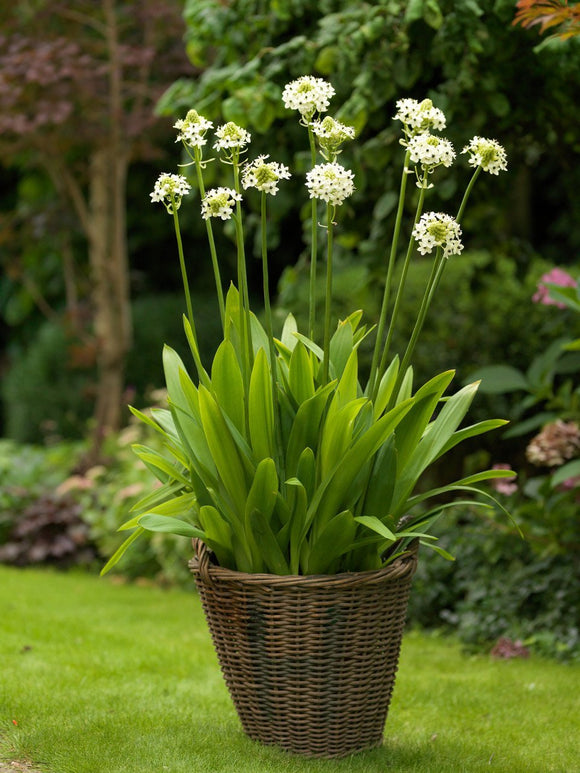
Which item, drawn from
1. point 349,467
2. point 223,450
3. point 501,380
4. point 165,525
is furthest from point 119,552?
point 501,380

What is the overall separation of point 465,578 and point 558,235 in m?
5.66

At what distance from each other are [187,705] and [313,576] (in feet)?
3.31

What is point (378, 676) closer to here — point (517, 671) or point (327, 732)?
point (327, 732)

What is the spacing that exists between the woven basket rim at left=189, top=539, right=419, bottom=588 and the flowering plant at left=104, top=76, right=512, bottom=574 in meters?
0.06

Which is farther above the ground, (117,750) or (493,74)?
(493,74)

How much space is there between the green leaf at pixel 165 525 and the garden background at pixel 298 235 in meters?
1.95

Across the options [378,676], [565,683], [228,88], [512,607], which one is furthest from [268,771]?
[228,88]

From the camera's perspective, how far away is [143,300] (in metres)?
9.87

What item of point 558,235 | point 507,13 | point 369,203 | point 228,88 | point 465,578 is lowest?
point 465,578

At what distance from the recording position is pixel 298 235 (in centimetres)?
1028

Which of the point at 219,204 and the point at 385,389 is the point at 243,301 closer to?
the point at 219,204

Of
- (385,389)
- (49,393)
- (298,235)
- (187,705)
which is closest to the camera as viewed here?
(385,389)

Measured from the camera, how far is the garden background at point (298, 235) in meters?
4.40

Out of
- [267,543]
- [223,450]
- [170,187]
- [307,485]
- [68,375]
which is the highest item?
[170,187]
